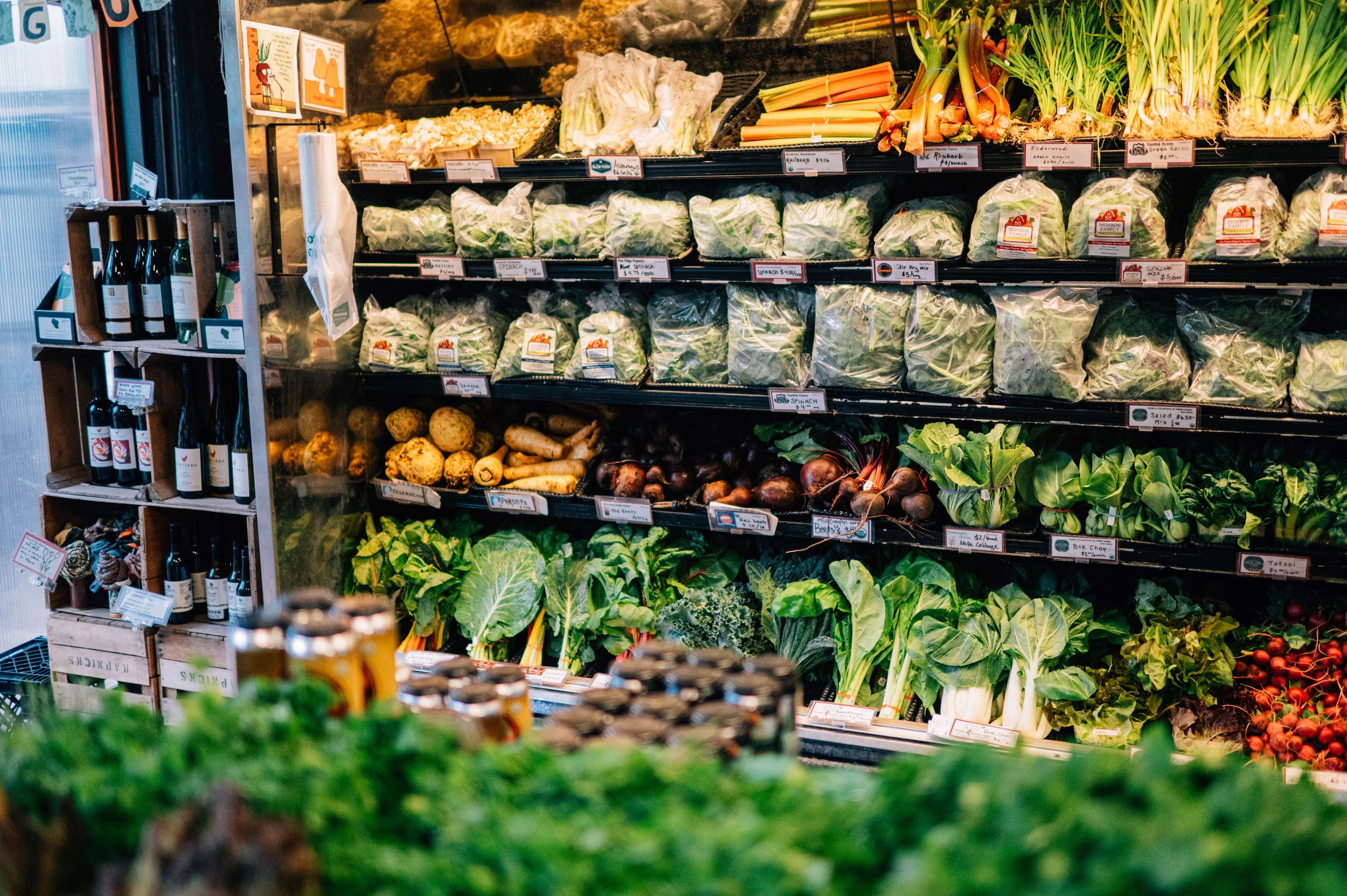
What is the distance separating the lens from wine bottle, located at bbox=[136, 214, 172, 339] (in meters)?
3.95

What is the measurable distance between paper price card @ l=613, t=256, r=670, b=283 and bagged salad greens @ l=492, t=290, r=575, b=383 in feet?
1.32

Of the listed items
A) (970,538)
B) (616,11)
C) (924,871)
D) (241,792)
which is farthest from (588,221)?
(924,871)

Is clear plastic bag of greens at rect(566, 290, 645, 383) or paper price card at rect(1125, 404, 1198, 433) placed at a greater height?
clear plastic bag of greens at rect(566, 290, 645, 383)

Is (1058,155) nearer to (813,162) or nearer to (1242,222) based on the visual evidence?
(1242,222)

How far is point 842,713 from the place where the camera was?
359cm

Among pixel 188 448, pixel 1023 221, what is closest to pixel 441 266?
pixel 188 448

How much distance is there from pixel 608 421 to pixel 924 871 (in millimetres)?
3313

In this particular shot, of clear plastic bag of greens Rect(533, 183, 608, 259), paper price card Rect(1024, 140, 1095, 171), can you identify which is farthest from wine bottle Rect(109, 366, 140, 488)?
paper price card Rect(1024, 140, 1095, 171)

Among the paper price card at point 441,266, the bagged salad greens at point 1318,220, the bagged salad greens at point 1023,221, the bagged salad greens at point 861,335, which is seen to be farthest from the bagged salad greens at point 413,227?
the bagged salad greens at point 1318,220

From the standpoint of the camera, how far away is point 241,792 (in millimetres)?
1427

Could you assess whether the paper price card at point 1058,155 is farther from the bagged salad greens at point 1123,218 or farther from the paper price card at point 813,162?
the paper price card at point 813,162

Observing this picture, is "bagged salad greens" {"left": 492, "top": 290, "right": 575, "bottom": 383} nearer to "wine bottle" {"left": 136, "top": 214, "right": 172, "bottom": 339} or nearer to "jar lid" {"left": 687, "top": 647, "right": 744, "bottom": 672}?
"wine bottle" {"left": 136, "top": 214, "right": 172, "bottom": 339}

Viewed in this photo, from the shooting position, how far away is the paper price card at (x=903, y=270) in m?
3.48

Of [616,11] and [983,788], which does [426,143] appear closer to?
[616,11]
